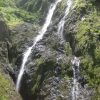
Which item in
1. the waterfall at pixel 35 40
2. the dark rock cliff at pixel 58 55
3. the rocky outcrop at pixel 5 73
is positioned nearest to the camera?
the rocky outcrop at pixel 5 73

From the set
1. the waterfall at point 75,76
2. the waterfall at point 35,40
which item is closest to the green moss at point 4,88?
the waterfall at point 35,40

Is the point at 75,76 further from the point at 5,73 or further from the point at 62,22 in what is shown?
the point at 62,22

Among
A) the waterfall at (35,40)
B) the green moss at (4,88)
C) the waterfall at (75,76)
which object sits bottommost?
the waterfall at (75,76)

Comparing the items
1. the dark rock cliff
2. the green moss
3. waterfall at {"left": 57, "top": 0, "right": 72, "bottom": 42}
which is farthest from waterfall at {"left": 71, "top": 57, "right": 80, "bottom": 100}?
the green moss

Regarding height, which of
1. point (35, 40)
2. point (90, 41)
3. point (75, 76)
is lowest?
point (75, 76)

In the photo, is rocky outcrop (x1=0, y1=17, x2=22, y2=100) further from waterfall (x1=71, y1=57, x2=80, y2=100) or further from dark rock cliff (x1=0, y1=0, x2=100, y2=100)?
waterfall (x1=71, y1=57, x2=80, y2=100)

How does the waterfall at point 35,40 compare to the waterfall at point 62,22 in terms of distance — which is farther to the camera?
the waterfall at point 62,22

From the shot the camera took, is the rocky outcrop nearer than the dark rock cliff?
Yes

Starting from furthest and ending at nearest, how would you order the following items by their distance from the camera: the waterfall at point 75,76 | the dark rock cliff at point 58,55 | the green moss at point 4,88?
the dark rock cliff at point 58,55 → the waterfall at point 75,76 → the green moss at point 4,88

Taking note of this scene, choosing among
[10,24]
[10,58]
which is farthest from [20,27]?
[10,58]

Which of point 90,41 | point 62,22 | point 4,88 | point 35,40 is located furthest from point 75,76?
point 62,22

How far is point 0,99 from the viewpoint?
23.9 m

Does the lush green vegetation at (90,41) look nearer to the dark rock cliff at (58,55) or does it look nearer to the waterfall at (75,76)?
the dark rock cliff at (58,55)

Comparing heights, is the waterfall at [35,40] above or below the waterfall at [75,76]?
above
